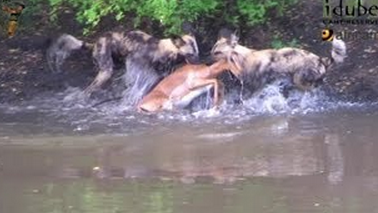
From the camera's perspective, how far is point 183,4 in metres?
10.6

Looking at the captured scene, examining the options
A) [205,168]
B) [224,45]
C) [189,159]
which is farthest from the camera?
[224,45]

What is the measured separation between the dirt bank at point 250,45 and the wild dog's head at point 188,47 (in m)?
0.45

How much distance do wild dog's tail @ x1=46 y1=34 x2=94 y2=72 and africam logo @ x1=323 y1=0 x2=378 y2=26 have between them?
10.8 feet

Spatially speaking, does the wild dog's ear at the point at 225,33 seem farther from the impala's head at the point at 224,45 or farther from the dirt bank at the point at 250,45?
the dirt bank at the point at 250,45

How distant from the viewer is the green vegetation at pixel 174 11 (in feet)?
34.5

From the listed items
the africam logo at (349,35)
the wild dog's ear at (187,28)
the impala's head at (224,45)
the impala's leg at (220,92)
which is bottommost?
the impala's leg at (220,92)

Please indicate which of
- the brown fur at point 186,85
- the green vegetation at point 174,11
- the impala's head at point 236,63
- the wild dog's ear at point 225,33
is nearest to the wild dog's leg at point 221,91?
the brown fur at point 186,85

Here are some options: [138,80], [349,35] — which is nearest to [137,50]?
[138,80]

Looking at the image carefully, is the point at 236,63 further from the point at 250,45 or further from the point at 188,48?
the point at 250,45

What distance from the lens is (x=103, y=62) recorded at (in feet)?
35.8

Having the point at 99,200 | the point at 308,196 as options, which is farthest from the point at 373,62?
the point at 99,200

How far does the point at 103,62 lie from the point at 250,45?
1951 mm

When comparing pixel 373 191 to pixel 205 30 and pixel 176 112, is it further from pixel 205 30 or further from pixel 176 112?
pixel 205 30

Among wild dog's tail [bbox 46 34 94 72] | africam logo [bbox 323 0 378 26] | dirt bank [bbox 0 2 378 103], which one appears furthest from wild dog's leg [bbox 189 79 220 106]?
africam logo [bbox 323 0 378 26]
